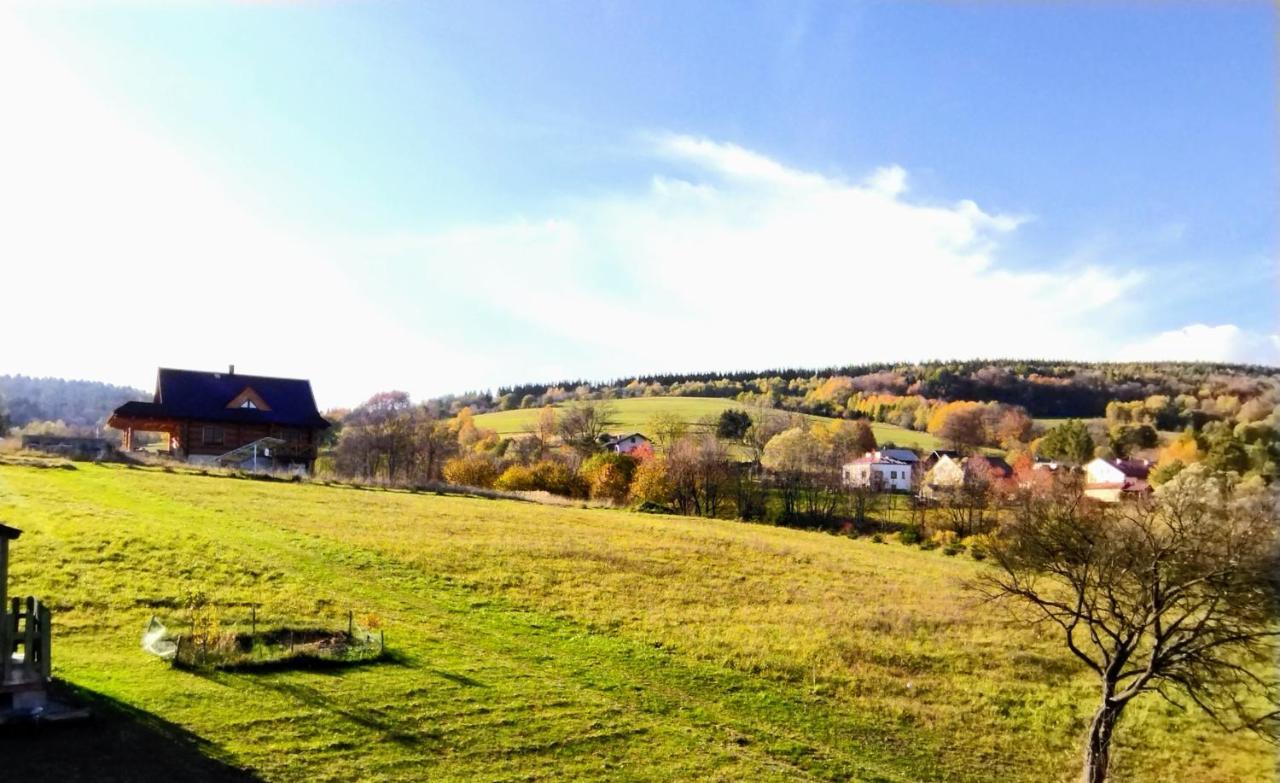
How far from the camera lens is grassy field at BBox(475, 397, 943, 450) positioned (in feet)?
419

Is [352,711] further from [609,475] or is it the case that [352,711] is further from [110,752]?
[609,475]

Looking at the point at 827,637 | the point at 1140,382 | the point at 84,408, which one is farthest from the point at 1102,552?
the point at 84,408

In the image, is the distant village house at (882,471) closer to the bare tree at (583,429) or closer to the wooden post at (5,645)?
the bare tree at (583,429)

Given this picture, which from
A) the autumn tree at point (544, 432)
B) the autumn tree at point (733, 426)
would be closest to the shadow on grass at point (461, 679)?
the autumn tree at point (544, 432)

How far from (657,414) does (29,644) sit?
11287 centimetres

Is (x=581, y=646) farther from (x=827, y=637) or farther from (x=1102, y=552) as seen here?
(x=1102, y=552)

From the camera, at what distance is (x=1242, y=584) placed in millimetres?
19078

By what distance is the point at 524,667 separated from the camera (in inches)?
782

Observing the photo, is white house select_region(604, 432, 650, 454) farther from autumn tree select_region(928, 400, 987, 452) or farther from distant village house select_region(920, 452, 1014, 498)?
autumn tree select_region(928, 400, 987, 452)

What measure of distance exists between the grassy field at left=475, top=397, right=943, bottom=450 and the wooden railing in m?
105

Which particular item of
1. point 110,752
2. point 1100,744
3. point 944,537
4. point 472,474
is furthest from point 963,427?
point 110,752

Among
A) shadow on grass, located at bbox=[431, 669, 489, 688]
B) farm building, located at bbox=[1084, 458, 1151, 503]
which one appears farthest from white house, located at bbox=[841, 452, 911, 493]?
shadow on grass, located at bbox=[431, 669, 489, 688]

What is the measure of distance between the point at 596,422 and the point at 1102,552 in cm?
8442

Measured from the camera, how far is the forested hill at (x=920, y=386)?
104625 millimetres
